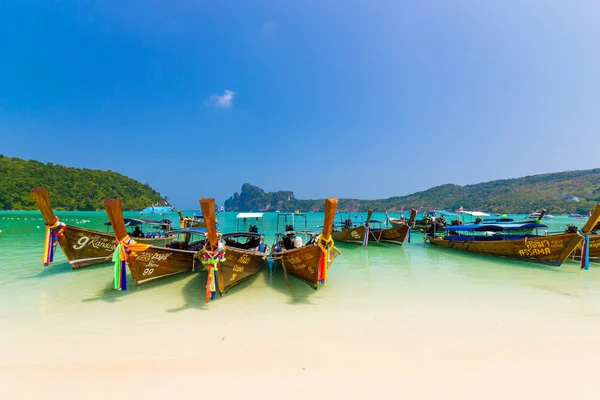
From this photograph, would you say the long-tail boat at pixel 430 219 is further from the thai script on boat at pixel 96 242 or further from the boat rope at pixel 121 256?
the boat rope at pixel 121 256

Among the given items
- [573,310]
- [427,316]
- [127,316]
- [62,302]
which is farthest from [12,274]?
[573,310]

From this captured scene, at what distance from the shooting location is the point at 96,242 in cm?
Result: 1089

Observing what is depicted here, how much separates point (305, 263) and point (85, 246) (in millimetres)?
9732

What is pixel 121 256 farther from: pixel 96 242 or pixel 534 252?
pixel 534 252

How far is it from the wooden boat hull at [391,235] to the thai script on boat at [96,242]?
17.0 metres

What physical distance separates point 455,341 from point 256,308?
15.0ft

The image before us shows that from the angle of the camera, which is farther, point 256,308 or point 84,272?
point 84,272

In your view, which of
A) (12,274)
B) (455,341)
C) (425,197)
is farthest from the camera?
(425,197)

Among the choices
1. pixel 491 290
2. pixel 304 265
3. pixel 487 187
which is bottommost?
pixel 491 290

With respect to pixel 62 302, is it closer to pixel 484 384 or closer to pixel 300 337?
pixel 300 337

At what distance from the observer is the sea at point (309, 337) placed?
12.1 ft

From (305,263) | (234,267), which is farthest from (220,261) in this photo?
(305,263)

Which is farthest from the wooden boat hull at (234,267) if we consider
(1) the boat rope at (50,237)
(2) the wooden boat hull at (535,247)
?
(2) the wooden boat hull at (535,247)

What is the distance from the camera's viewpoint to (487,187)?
102 metres
